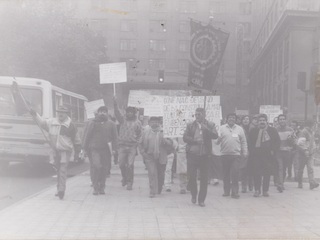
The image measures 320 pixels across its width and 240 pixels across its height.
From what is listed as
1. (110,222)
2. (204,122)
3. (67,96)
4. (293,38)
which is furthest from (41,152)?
(293,38)

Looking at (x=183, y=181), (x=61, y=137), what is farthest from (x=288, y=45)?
(x=61, y=137)

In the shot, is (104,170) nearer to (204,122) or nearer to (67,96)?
(204,122)

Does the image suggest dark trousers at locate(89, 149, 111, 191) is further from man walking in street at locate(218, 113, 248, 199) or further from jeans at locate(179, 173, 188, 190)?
man walking in street at locate(218, 113, 248, 199)

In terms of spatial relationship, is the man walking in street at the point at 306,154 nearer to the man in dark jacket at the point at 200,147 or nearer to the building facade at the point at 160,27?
the man in dark jacket at the point at 200,147

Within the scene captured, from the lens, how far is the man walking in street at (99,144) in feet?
33.7

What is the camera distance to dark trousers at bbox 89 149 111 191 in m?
10.2

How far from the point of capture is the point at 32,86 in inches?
567

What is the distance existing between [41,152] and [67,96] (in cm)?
389

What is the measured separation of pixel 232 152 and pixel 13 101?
682cm

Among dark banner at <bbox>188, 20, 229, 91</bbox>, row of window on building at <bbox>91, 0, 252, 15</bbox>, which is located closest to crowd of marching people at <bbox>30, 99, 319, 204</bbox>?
dark banner at <bbox>188, 20, 229, 91</bbox>

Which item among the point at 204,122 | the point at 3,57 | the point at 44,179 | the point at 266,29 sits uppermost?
the point at 266,29

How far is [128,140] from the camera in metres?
11.1

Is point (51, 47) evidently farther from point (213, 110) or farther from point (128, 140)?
point (213, 110)

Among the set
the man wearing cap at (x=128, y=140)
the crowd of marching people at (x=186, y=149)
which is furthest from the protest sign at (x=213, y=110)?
the man wearing cap at (x=128, y=140)
